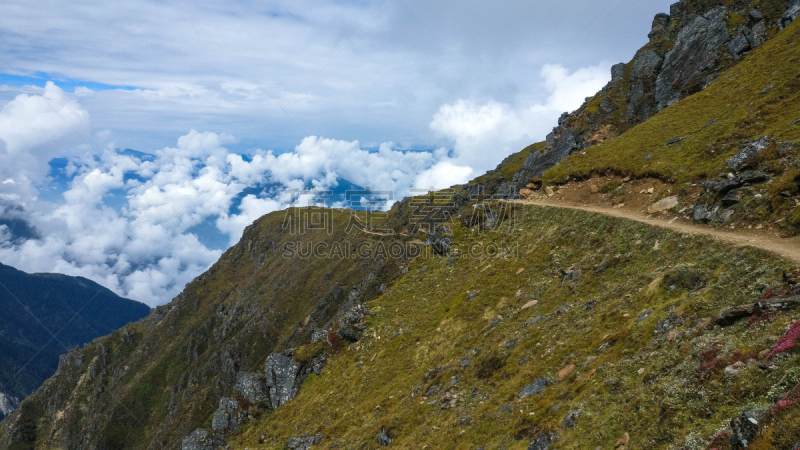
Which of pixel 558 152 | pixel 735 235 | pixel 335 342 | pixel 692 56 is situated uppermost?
pixel 692 56

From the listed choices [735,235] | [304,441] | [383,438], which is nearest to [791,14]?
[735,235]

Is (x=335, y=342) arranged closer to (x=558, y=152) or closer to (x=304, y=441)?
(x=304, y=441)

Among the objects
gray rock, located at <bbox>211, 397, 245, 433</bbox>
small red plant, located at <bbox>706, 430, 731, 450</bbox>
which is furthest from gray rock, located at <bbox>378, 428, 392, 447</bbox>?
gray rock, located at <bbox>211, 397, 245, 433</bbox>

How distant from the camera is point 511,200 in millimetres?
62688

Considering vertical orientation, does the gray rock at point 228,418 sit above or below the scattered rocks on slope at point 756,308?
below

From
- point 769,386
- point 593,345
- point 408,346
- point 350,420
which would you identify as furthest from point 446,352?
point 769,386

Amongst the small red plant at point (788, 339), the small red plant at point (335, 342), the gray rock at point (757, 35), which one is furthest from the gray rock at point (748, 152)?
the gray rock at point (757, 35)

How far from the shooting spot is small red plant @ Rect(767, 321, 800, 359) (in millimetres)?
13908

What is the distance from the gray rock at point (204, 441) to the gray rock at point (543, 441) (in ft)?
151

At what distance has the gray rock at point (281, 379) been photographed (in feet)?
166

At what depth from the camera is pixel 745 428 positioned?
1147 cm

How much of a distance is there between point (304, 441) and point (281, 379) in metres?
14.7

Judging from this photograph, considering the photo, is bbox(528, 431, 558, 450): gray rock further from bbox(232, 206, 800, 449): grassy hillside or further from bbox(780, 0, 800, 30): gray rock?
bbox(780, 0, 800, 30): gray rock

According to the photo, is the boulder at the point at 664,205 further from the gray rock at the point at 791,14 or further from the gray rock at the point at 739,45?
the gray rock at the point at 791,14
